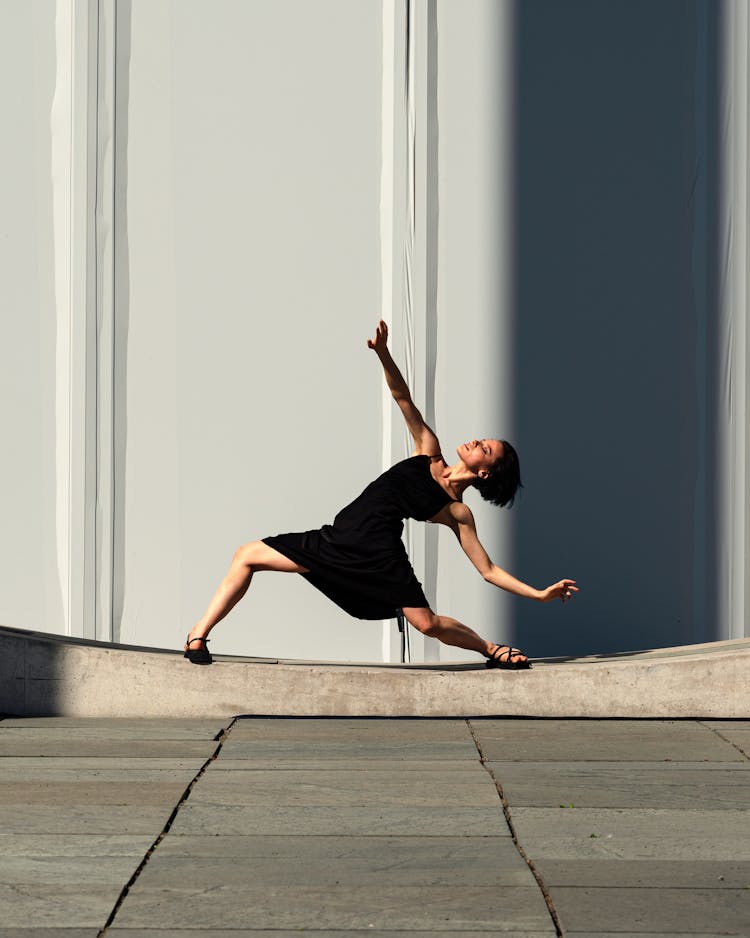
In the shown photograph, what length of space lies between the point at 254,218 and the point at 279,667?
3.67 meters

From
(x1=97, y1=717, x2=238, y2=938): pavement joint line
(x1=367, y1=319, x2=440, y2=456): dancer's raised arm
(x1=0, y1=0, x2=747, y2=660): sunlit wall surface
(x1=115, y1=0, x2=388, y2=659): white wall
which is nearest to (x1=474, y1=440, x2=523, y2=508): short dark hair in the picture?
(x1=367, y1=319, x2=440, y2=456): dancer's raised arm

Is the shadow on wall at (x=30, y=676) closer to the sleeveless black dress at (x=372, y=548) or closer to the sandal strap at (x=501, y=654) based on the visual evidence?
the sleeveless black dress at (x=372, y=548)

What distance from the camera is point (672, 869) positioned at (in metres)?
3.76

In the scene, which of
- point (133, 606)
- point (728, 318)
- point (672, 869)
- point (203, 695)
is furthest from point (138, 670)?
point (728, 318)

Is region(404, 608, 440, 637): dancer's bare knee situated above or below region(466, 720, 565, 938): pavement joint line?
above

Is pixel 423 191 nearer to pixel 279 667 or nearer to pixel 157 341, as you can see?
pixel 157 341

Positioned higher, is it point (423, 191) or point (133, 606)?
point (423, 191)

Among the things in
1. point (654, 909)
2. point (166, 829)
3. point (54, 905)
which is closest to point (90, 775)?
point (166, 829)

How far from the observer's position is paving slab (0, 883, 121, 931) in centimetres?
327

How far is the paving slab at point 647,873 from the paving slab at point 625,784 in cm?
77

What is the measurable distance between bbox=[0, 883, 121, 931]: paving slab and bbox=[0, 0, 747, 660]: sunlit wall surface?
5628mm

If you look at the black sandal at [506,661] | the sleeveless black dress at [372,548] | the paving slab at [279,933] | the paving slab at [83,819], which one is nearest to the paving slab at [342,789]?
the paving slab at [83,819]

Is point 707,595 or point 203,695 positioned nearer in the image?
point 203,695

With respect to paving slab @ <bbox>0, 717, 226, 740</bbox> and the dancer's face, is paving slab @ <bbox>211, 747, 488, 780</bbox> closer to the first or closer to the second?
paving slab @ <bbox>0, 717, 226, 740</bbox>
